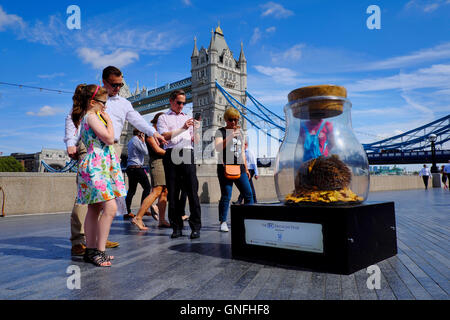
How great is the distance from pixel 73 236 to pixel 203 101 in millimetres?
60861

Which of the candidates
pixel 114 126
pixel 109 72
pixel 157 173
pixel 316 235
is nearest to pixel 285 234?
pixel 316 235

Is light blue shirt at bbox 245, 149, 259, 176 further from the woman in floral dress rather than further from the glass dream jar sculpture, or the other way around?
the woman in floral dress

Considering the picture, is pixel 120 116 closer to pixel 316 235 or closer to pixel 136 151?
pixel 316 235

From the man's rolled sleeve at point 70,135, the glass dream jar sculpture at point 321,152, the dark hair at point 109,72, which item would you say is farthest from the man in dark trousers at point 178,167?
the glass dream jar sculpture at point 321,152

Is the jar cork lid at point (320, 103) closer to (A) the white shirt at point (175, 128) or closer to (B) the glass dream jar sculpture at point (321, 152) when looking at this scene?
(B) the glass dream jar sculpture at point (321, 152)

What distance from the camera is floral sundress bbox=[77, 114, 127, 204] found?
2.26 metres

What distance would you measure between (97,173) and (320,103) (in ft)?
5.22

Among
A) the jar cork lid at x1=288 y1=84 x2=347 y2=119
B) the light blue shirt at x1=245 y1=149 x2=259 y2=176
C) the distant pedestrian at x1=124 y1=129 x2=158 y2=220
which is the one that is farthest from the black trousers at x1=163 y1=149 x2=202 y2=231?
the light blue shirt at x1=245 y1=149 x2=259 y2=176

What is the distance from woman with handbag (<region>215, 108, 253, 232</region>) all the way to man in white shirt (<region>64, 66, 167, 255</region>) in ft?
3.11

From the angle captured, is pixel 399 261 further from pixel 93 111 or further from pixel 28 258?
pixel 28 258

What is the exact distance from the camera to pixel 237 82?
2498 inches

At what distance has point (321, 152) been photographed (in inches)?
87.0

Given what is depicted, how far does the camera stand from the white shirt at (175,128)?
3.35 metres

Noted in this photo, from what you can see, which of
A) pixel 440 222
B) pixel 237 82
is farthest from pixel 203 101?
pixel 440 222
